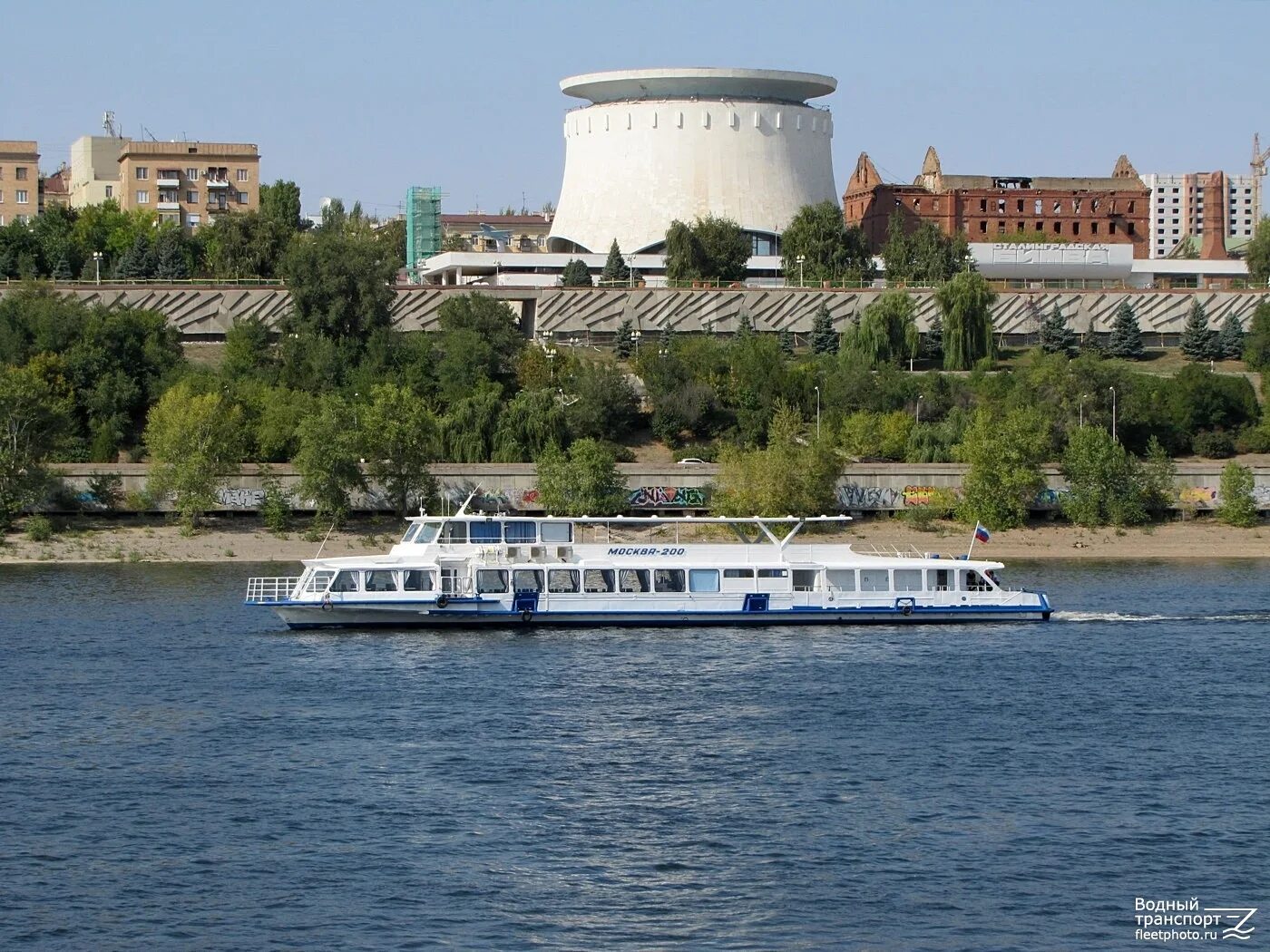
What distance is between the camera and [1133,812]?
35.4 m

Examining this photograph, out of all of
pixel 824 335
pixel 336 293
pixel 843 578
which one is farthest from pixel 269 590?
pixel 824 335

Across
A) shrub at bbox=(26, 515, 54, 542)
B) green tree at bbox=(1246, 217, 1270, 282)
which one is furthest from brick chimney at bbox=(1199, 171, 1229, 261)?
shrub at bbox=(26, 515, 54, 542)

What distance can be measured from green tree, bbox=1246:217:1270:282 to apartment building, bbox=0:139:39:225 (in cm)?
10021

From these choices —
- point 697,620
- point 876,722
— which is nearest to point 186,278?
point 697,620

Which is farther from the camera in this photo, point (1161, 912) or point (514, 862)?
point (514, 862)

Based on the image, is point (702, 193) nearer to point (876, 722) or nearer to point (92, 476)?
point (92, 476)

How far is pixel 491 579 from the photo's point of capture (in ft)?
191

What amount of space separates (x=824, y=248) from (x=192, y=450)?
49532 millimetres

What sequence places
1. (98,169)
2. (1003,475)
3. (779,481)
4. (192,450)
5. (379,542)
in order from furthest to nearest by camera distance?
1. (98,169)
2. (1003,475)
3. (192,450)
4. (779,481)
5. (379,542)

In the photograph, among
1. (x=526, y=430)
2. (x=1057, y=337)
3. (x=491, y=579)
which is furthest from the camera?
(x=1057, y=337)

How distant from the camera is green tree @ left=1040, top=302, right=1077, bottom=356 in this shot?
10731cm

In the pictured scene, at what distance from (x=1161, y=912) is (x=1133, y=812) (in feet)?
18.3

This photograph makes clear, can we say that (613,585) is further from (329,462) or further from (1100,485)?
(1100,485)

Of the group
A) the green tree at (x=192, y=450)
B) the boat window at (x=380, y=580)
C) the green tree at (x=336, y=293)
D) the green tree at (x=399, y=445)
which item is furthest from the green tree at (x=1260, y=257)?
the boat window at (x=380, y=580)
